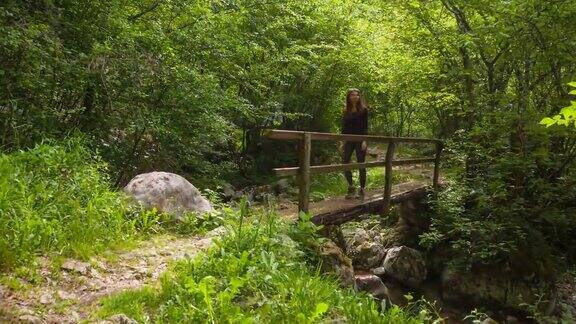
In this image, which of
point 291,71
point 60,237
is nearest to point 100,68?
point 60,237

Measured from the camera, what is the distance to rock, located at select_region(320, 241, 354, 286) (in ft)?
18.2

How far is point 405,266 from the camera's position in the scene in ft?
33.5

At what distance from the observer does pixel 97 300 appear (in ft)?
12.3

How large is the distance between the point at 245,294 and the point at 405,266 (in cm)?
711

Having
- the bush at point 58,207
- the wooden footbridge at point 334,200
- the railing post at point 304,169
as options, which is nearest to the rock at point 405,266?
the wooden footbridge at point 334,200

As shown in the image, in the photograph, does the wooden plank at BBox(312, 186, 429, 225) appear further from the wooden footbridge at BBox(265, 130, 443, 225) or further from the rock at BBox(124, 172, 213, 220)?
the rock at BBox(124, 172, 213, 220)

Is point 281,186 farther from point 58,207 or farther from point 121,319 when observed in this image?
point 121,319

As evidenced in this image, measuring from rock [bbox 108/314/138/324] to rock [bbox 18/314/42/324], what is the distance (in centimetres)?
48

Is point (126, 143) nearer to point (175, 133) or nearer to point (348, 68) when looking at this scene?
point (175, 133)

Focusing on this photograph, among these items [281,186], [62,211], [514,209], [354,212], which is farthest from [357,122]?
[62,211]

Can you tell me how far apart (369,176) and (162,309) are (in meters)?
13.5

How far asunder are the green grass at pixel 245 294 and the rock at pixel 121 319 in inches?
2.7

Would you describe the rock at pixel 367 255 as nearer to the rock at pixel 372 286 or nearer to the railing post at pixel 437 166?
the rock at pixel 372 286

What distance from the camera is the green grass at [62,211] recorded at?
415 cm
